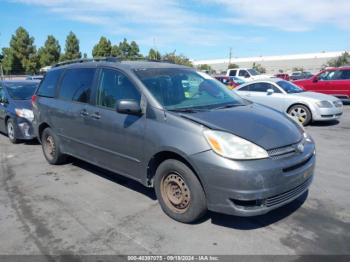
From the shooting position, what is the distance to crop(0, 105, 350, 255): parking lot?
3.47 metres

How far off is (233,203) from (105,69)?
2.72m

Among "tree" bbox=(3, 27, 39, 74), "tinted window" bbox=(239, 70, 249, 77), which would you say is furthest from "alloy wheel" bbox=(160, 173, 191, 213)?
"tree" bbox=(3, 27, 39, 74)

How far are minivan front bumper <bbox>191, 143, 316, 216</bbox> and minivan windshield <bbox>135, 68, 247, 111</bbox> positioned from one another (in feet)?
3.30

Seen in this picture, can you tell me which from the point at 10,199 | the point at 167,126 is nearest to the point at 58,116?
the point at 10,199

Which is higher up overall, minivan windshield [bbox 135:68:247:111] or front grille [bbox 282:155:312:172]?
minivan windshield [bbox 135:68:247:111]

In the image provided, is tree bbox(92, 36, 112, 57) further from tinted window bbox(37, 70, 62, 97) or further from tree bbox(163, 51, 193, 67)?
tinted window bbox(37, 70, 62, 97)

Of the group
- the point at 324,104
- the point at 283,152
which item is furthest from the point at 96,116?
the point at 324,104

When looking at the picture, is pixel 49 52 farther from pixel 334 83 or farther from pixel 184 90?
pixel 184 90

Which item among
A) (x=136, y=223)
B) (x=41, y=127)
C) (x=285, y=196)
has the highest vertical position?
(x=41, y=127)

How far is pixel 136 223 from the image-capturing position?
4.03 m

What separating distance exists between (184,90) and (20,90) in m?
6.26

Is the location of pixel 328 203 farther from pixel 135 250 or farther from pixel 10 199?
pixel 10 199

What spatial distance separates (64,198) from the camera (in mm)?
4871

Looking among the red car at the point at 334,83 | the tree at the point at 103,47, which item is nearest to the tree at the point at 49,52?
the tree at the point at 103,47
